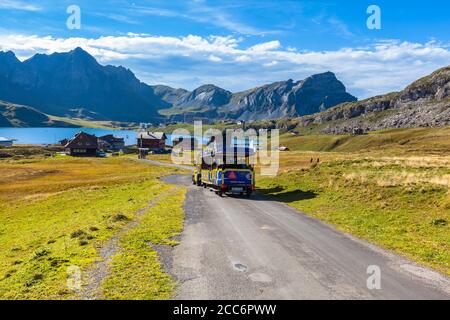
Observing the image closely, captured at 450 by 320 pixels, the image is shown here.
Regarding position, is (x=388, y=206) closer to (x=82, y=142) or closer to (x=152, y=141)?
(x=82, y=142)

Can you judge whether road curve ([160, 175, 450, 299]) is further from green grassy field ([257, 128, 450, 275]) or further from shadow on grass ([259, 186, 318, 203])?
shadow on grass ([259, 186, 318, 203])

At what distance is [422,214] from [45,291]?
2016cm

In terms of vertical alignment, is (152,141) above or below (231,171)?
above

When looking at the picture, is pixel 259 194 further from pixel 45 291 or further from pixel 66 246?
pixel 45 291

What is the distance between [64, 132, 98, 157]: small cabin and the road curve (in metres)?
143

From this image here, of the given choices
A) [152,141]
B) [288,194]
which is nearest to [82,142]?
[152,141]

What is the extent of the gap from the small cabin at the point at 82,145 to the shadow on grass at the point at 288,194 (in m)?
128

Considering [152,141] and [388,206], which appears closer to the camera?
[388,206]

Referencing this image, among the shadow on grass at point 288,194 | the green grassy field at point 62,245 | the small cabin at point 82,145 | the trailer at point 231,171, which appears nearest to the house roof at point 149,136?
the small cabin at point 82,145

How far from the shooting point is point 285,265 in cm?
1419

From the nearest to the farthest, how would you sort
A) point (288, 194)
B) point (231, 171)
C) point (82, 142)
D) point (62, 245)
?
point (62, 245) < point (231, 171) < point (288, 194) < point (82, 142)

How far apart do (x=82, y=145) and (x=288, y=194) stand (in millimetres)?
133250

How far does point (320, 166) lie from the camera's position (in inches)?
1950
